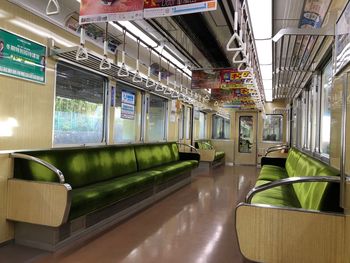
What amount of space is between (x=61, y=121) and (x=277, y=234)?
10.4 ft

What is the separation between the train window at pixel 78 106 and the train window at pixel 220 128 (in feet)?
28.1

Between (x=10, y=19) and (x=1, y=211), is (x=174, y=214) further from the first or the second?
(x=10, y=19)

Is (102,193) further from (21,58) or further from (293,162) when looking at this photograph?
(293,162)

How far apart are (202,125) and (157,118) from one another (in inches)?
183

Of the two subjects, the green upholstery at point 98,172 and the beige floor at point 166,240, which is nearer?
the beige floor at point 166,240

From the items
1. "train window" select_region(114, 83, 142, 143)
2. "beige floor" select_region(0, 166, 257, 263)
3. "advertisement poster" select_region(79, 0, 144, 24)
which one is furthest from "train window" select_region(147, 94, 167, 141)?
"advertisement poster" select_region(79, 0, 144, 24)

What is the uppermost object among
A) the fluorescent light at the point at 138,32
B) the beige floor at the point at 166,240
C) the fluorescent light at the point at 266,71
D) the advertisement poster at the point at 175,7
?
the fluorescent light at the point at 138,32

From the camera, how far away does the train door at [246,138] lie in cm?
1233

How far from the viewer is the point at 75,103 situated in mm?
4457

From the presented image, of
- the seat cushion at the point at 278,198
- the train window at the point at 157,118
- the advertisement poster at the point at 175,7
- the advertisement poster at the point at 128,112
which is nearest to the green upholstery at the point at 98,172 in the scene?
the advertisement poster at the point at 128,112

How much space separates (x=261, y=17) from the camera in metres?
3.35

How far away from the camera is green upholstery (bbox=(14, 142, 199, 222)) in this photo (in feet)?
10.6

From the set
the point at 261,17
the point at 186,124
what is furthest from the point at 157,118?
the point at 261,17

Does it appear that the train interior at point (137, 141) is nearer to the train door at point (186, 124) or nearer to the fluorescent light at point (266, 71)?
the fluorescent light at point (266, 71)
